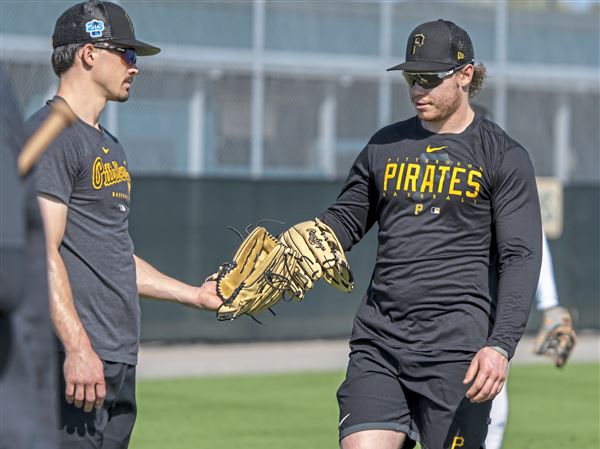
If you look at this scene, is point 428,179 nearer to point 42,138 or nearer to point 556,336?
point 42,138

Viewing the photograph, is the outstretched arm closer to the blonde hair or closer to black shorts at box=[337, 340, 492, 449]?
black shorts at box=[337, 340, 492, 449]

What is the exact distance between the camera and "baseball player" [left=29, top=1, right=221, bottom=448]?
5012 millimetres

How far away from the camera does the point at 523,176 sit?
5.54m

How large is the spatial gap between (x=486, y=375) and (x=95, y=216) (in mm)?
1526

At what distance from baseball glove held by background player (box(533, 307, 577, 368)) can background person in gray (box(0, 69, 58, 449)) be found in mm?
5578

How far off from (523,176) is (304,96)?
13.3 meters

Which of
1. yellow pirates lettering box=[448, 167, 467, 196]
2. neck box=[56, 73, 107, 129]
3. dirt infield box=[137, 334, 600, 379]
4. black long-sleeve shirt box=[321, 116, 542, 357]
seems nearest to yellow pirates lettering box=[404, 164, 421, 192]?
black long-sleeve shirt box=[321, 116, 542, 357]

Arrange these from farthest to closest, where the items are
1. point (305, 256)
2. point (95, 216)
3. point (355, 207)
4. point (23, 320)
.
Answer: point (355, 207) < point (305, 256) < point (95, 216) < point (23, 320)

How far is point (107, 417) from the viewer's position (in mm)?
5297

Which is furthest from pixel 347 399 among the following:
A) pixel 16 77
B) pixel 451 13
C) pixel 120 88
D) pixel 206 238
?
pixel 451 13

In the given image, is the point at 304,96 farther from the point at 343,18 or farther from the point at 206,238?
the point at 206,238

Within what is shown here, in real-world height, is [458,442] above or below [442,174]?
below

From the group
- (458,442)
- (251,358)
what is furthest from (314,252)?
(251,358)

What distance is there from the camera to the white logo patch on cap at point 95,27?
17.3 feet
